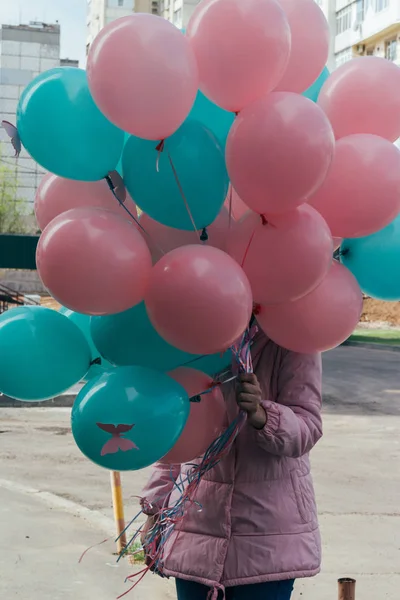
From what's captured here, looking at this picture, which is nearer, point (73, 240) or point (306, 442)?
point (73, 240)

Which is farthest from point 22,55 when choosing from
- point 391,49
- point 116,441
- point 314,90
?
point 116,441

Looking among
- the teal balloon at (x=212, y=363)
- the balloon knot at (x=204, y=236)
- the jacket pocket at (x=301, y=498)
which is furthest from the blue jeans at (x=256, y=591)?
the balloon knot at (x=204, y=236)

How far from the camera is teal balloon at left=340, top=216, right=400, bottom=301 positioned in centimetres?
260

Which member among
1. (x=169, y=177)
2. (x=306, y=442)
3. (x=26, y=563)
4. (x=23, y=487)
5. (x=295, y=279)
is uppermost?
(x=169, y=177)

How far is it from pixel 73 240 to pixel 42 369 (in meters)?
0.42

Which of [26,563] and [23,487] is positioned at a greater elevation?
[26,563]

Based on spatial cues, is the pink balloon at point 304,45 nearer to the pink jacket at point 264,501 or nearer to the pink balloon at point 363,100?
the pink balloon at point 363,100

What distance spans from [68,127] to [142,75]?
0.29 meters

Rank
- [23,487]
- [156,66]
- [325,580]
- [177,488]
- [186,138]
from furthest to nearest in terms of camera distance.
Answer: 1. [23,487]
2. [325,580]
3. [177,488]
4. [186,138]
5. [156,66]

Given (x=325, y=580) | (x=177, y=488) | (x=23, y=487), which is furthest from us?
(x=23, y=487)

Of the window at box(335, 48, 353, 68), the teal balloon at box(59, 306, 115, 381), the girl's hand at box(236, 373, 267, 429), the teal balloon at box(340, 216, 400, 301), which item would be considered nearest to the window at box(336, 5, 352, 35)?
the window at box(335, 48, 353, 68)

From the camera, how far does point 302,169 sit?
85.7 inches

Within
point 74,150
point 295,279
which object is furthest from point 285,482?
point 74,150

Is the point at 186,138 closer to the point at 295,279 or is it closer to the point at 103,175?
the point at 103,175
